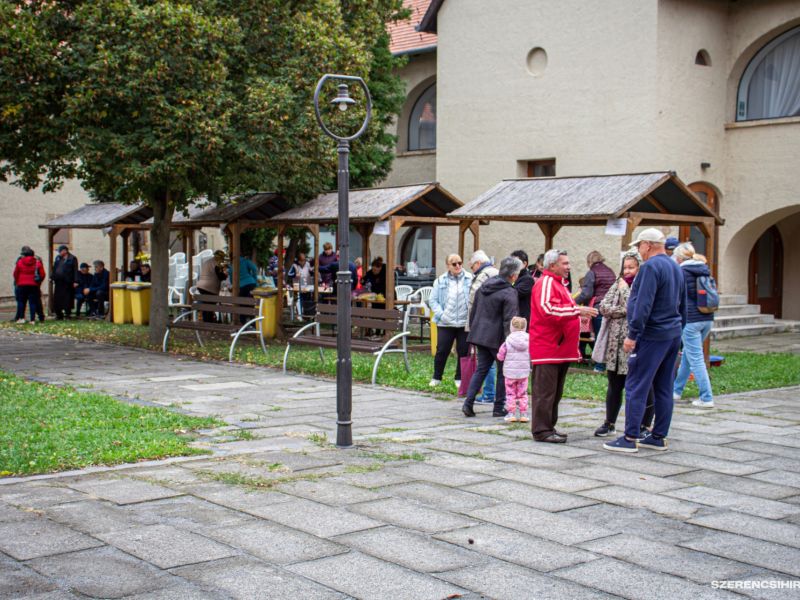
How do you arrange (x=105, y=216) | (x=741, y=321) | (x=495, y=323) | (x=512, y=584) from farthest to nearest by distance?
1. (x=105, y=216)
2. (x=741, y=321)
3. (x=495, y=323)
4. (x=512, y=584)

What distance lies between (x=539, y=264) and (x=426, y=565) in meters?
8.71

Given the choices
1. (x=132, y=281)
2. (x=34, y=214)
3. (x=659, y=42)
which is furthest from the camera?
(x=34, y=214)

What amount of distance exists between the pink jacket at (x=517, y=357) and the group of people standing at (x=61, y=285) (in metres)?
15.4

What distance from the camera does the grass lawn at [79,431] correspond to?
25.4 feet

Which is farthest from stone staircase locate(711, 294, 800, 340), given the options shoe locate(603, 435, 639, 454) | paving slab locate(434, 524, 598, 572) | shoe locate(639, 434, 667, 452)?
paving slab locate(434, 524, 598, 572)

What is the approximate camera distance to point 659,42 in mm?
20422

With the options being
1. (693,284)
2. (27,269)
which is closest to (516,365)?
(693,284)

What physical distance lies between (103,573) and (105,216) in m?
20.4

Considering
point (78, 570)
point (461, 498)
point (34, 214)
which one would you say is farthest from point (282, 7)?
point (34, 214)

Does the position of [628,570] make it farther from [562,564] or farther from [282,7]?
[282,7]

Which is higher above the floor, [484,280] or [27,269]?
[27,269]

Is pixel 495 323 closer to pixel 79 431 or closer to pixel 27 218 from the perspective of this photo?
pixel 79 431

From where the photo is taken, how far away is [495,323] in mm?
10195

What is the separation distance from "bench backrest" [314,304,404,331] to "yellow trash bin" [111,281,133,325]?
10102 millimetres
